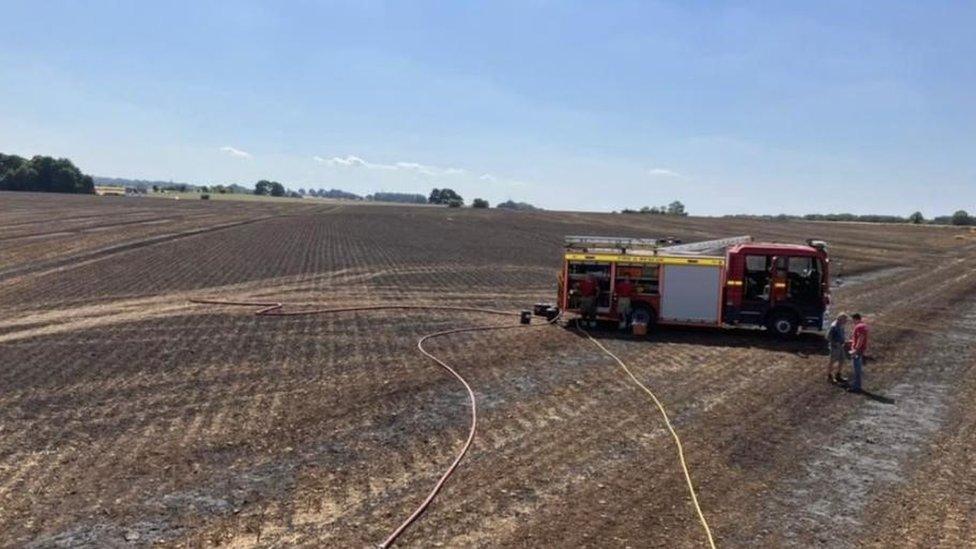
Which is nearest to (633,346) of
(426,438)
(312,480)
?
(426,438)

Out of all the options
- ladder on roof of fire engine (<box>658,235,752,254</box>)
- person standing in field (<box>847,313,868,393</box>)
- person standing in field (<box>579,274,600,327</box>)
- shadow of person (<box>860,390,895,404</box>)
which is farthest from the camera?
ladder on roof of fire engine (<box>658,235,752,254</box>)

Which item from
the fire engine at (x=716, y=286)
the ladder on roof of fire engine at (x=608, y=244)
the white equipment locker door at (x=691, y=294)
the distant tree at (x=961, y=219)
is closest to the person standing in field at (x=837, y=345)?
the fire engine at (x=716, y=286)

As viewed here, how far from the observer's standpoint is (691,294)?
915 inches

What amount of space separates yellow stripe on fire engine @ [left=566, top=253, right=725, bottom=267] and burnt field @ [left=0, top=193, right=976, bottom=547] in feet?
7.15

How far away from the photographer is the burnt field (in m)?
9.74

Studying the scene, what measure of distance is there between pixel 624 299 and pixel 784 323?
460 centimetres

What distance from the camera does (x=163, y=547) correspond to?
890 cm

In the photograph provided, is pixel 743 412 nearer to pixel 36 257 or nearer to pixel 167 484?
pixel 167 484

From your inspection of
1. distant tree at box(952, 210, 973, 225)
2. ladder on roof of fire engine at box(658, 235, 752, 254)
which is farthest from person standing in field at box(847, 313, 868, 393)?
distant tree at box(952, 210, 973, 225)

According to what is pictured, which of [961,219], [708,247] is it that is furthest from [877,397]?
[961,219]

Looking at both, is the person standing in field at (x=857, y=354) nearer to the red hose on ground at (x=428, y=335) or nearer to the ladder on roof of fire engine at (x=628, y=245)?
the ladder on roof of fire engine at (x=628, y=245)

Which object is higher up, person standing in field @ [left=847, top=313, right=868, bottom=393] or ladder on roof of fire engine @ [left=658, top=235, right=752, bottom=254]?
ladder on roof of fire engine @ [left=658, top=235, right=752, bottom=254]

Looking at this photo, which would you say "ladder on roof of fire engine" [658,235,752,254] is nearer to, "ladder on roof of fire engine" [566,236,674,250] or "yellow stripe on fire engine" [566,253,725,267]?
Answer: "ladder on roof of fire engine" [566,236,674,250]

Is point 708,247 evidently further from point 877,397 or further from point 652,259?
point 877,397
